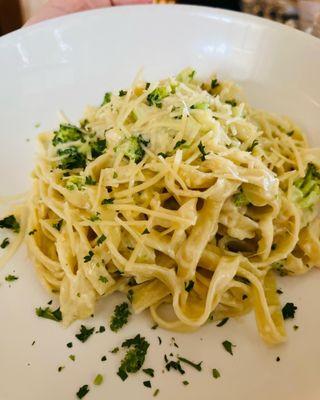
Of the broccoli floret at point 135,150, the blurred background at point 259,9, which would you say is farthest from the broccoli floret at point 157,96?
the blurred background at point 259,9

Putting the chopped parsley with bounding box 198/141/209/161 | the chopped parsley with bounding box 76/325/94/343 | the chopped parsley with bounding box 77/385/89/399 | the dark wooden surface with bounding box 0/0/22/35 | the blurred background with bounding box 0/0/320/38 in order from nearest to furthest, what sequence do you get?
the chopped parsley with bounding box 77/385/89/399 < the chopped parsley with bounding box 76/325/94/343 < the chopped parsley with bounding box 198/141/209/161 < the blurred background with bounding box 0/0/320/38 < the dark wooden surface with bounding box 0/0/22/35

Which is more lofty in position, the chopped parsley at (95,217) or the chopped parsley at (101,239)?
the chopped parsley at (95,217)

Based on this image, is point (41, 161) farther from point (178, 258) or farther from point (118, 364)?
point (118, 364)

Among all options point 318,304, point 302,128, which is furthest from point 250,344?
point 302,128

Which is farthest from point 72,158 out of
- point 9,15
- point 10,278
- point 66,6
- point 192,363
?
point 9,15

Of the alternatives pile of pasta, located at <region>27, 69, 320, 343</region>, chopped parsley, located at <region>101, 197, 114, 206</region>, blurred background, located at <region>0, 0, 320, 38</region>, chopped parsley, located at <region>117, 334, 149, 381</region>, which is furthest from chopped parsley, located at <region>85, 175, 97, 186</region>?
blurred background, located at <region>0, 0, 320, 38</region>

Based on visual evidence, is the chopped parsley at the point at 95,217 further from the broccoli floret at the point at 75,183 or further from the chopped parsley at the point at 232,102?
the chopped parsley at the point at 232,102

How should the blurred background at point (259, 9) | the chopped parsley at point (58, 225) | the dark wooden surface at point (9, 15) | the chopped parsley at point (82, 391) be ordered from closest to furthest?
the chopped parsley at point (82, 391) → the chopped parsley at point (58, 225) → the blurred background at point (259, 9) → the dark wooden surface at point (9, 15)

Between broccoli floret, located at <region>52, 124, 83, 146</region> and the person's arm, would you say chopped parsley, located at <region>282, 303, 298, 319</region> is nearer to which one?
broccoli floret, located at <region>52, 124, 83, 146</region>
